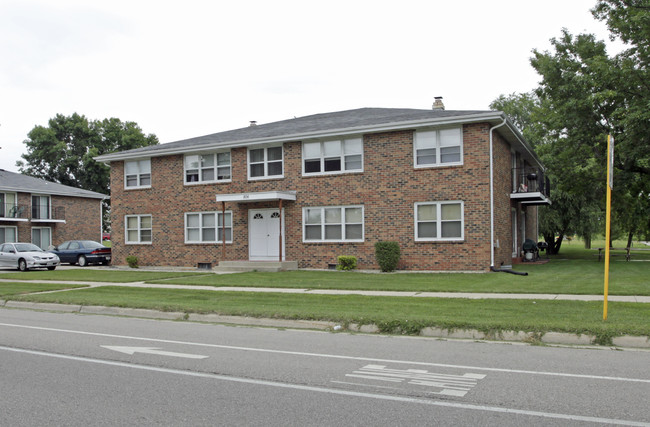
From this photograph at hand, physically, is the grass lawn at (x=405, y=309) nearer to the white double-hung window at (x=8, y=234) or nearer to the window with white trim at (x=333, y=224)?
the window with white trim at (x=333, y=224)

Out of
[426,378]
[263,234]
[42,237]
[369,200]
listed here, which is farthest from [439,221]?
[42,237]

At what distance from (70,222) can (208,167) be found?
23.1 meters

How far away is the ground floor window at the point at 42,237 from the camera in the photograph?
4091 cm

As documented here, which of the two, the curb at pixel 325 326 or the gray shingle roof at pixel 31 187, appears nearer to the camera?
the curb at pixel 325 326

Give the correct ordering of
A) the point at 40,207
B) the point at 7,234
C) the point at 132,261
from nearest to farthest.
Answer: the point at 132,261 < the point at 7,234 < the point at 40,207

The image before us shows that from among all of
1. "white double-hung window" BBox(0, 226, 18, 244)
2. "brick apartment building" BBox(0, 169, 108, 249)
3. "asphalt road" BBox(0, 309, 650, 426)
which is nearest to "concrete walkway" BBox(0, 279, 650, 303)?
"asphalt road" BBox(0, 309, 650, 426)

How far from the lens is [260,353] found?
26.5 feet

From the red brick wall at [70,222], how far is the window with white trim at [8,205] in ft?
1.72

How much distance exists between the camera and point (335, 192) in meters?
22.7

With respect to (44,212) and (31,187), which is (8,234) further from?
(31,187)

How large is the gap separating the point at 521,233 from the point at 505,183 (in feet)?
19.5

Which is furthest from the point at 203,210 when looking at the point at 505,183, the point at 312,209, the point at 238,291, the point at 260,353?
the point at 260,353

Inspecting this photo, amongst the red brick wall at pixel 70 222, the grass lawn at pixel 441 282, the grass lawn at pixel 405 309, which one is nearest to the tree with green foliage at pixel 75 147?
the red brick wall at pixel 70 222

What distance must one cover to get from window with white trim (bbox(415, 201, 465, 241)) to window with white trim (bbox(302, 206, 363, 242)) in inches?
93.1
